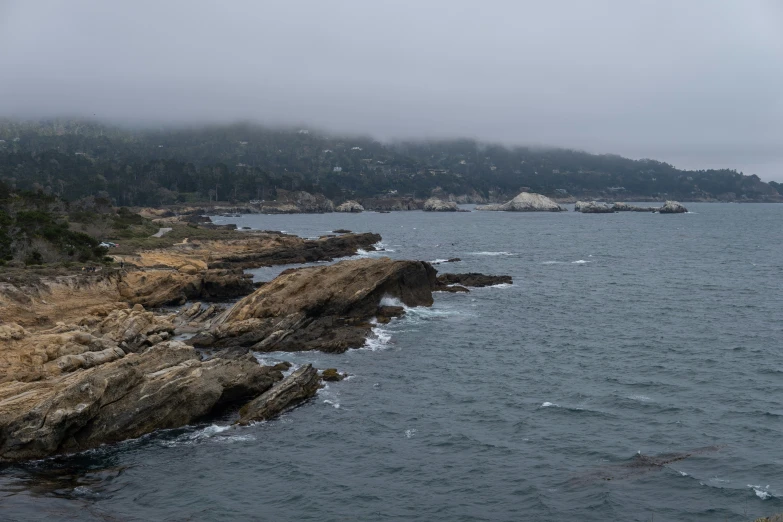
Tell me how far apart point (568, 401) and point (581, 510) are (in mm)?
11792

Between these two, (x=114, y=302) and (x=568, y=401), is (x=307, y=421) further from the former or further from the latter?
(x=114, y=302)

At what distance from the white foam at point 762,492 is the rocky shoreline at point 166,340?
20.8m

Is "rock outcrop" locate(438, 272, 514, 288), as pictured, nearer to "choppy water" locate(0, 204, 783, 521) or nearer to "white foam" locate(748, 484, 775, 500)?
"choppy water" locate(0, 204, 783, 521)

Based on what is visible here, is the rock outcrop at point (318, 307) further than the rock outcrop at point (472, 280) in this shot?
No

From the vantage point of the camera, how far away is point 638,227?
172 meters

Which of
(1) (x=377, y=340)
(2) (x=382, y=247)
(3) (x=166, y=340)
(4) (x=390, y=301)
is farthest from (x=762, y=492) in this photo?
(2) (x=382, y=247)

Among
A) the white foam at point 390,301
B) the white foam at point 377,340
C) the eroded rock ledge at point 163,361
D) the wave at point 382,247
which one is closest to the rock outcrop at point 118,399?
the eroded rock ledge at point 163,361

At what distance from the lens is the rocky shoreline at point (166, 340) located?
28891mm

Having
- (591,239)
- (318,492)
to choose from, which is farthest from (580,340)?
(591,239)

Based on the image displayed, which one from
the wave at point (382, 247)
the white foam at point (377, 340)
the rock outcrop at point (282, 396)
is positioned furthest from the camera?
the wave at point (382, 247)

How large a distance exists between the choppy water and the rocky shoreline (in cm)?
132

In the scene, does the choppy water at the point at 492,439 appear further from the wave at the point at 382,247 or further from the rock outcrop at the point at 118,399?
the wave at the point at 382,247

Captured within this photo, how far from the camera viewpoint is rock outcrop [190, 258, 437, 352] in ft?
147

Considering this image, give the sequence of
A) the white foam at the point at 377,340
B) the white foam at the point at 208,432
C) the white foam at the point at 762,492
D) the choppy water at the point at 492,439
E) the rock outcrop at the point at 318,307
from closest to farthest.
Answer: the choppy water at the point at 492,439 → the white foam at the point at 762,492 → the white foam at the point at 208,432 → the rock outcrop at the point at 318,307 → the white foam at the point at 377,340
